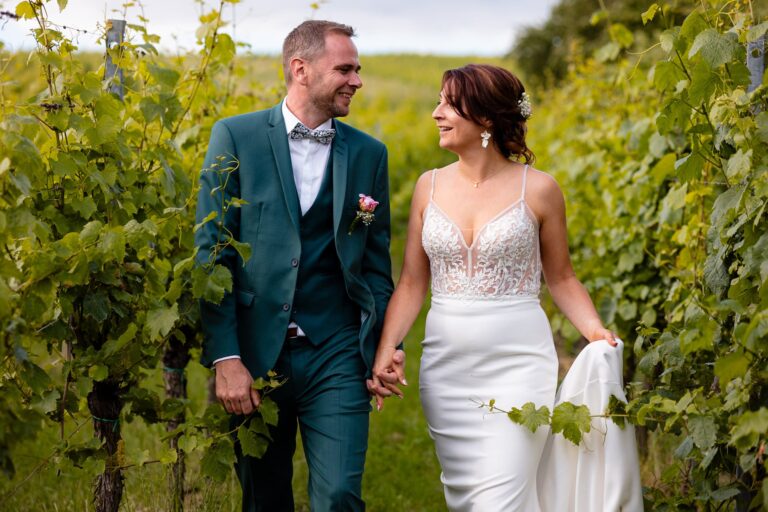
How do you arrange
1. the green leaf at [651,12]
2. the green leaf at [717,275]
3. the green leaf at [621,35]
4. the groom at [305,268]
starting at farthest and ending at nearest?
the green leaf at [621,35], the groom at [305,268], the green leaf at [717,275], the green leaf at [651,12]

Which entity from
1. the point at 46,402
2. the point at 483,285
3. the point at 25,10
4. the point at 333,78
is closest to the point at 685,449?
the point at 483,285

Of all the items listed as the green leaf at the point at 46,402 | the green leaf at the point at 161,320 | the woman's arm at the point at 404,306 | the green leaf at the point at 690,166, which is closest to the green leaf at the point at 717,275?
the green leaf at the point at 690,166

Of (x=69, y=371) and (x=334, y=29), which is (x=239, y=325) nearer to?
(x=69, y=371)

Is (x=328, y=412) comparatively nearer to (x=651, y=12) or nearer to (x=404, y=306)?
(x=404, y=306)

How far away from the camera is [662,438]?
5.45 metres

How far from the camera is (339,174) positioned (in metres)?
3.71

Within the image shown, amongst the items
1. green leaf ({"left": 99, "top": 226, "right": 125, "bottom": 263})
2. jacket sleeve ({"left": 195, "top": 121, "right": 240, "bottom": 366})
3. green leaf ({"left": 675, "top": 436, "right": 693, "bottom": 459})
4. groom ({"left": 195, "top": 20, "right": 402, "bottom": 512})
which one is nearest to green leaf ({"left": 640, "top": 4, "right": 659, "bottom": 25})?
groom ({"left": 195, "top": 20, "right": 402, "bottom": 512})

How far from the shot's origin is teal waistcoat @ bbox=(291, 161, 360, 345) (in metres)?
3.66

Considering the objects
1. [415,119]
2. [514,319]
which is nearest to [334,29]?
[514,319]

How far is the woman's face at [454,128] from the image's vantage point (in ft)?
12.9

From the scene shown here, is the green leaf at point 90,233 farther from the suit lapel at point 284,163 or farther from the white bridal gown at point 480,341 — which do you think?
the white bridal gown at point 480,341

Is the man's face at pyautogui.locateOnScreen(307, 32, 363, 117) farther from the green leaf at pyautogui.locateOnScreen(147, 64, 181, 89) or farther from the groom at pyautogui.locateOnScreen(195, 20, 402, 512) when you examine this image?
the green leaf at pyautogui.locateOnScreen(147, 64, 181, 89)

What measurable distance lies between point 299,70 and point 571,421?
5.66 feet

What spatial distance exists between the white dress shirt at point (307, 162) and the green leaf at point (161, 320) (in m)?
0.70
